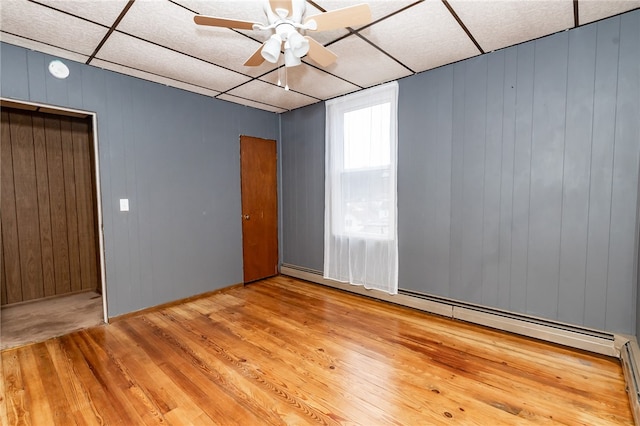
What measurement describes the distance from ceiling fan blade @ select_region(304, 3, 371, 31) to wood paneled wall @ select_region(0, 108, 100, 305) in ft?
12.9

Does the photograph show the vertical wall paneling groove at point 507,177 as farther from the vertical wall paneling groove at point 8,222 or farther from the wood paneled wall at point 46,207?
the vertical wall paneling groove at point 8,222

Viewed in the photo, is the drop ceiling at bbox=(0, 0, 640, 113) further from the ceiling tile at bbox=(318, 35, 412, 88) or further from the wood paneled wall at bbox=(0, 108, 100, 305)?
the wood paneled wall at bbox=(0, 108, 100, 305)

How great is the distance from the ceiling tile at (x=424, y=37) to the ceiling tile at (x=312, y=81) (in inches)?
32.3

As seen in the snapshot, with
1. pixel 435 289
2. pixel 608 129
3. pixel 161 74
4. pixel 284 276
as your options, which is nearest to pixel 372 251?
pixel 435 289

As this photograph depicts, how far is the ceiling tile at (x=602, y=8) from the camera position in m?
2.15

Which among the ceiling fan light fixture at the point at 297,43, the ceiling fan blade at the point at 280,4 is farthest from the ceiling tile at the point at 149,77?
the ceiling fan blade at the point at 280,4

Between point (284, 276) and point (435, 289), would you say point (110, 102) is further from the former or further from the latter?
point (435, 289)

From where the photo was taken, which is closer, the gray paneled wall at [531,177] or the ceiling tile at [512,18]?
the ceiling tile at [512,18]

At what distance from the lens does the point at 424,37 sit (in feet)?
8.52

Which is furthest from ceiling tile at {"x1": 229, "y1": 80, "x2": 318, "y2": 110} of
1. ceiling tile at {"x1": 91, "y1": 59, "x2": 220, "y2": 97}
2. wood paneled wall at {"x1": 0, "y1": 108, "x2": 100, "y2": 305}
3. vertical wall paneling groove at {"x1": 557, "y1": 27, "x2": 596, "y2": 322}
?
vertical wall paneling groove at {"x1": 557, "y1": 27, "x2": 596, "y2": 322}

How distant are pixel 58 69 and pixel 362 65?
3.05 m

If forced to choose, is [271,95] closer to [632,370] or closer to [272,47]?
[272,47]

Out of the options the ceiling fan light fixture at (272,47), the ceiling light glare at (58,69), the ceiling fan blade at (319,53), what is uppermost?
the ceiling light glare at (58,69)

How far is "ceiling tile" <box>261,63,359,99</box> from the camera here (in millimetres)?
3263
